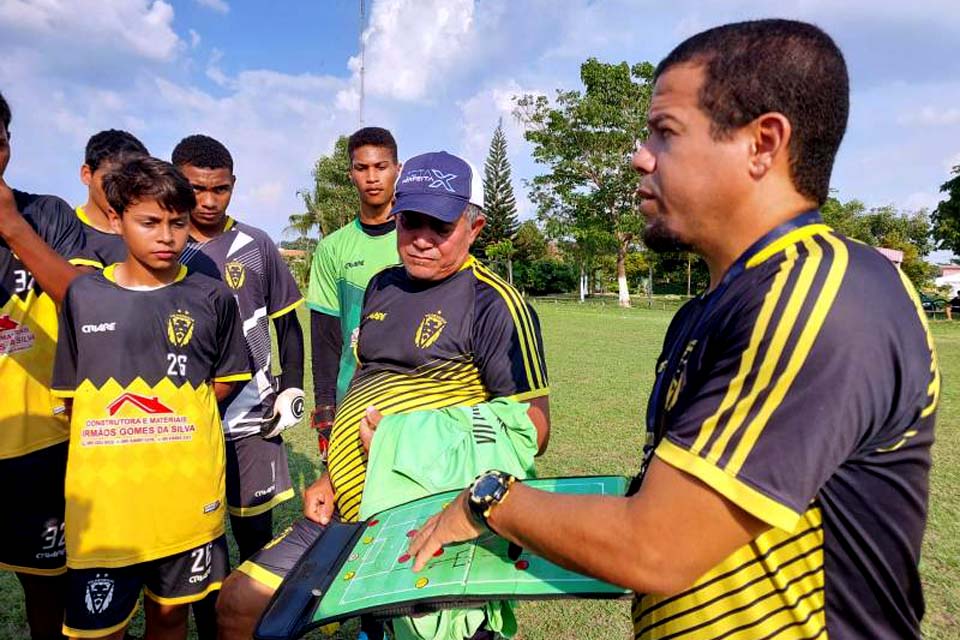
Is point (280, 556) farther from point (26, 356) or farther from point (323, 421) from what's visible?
point (26, 356)

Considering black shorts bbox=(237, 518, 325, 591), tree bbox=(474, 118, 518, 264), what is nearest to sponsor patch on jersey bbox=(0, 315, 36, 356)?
black shorts bbox=(237, 518, 325, 591)

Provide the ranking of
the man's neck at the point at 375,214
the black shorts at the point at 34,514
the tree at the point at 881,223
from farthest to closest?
the tree at the point at 881,223 < the man's neck at the point at 375,214 < the black shorts at the point at 34,514

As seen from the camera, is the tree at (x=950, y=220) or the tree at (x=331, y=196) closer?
the tree at (x=950, y=220)

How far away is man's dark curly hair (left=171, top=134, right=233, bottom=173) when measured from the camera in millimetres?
3719

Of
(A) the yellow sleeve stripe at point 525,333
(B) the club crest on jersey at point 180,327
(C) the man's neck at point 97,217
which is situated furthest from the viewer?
(C) the man's neck at point 97,217

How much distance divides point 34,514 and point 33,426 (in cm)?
41

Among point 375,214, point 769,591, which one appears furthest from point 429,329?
point 375,214

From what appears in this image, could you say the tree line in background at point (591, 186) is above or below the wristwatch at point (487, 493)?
above

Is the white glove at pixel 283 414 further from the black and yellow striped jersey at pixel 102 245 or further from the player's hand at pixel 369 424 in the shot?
the player's hand at pixel 369 424

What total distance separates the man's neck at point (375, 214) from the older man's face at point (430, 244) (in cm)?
166

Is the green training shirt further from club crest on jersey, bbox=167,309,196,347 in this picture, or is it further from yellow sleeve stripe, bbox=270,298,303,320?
club crest on jersey, bbox=167,309,196,347

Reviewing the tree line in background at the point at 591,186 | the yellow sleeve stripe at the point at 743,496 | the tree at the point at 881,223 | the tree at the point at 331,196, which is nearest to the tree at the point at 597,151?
Answer: the tree line in background at the point at 591,186

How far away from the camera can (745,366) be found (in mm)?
1119

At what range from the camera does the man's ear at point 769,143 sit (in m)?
1.22
